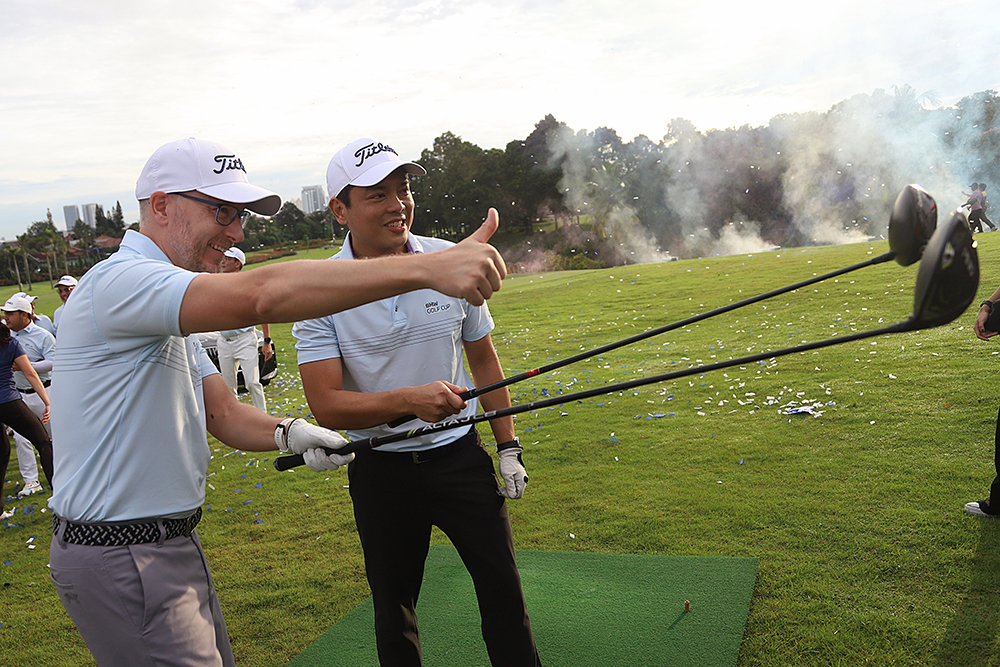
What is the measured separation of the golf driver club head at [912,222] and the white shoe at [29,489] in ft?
30.7

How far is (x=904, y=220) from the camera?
7.06ft

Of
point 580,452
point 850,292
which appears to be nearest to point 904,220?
point 580,452

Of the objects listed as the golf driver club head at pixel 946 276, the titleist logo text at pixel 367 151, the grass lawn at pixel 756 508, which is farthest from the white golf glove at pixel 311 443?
the grass lawn at pixel 756 508

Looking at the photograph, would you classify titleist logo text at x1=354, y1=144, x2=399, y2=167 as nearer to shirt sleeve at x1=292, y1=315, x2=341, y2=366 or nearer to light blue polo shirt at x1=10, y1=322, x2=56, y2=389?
shirt sleeve at x1=292, y1=315, x2=341, y2=366

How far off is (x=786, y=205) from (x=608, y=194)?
1082 cm

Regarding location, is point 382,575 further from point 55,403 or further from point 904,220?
point 904,220

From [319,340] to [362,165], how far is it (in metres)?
0.73

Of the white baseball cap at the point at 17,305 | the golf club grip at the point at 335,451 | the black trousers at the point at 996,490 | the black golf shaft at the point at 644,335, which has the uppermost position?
the white baseball cap at the point at 17,305

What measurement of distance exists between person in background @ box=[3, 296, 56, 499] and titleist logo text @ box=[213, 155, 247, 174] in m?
7.12

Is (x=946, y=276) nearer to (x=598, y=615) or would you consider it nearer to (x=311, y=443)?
(x=311, y=443)

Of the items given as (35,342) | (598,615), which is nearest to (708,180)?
(35,342)

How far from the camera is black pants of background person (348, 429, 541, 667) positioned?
2.79 meters

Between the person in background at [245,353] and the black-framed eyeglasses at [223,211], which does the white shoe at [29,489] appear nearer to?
the person in background at [245,353]

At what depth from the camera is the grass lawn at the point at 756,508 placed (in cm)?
396
